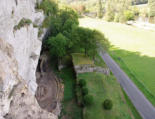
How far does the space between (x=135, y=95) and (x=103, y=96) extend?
6.12 m

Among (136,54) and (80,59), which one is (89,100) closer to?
(80,59)

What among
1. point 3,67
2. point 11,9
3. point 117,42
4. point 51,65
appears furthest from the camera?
point 117,42

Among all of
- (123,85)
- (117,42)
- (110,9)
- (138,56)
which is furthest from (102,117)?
(110,9)

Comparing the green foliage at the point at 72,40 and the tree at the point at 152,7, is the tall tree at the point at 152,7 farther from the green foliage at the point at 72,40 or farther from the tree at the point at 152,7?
the green foliage at the point at 72,40

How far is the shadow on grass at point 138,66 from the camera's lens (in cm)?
2441

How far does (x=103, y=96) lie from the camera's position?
829 inches

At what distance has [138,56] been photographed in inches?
1460

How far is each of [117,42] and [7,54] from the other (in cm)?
4380

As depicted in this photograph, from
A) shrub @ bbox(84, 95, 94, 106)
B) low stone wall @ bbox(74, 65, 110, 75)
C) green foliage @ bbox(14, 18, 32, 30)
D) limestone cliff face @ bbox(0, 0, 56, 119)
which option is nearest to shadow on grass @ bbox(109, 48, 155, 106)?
low stone wall @ bbox(74, 65, 110, 75)

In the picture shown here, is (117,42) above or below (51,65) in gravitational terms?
above

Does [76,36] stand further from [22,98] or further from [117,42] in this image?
[117,42]

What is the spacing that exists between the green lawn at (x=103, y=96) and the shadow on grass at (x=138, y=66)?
16.1 feet

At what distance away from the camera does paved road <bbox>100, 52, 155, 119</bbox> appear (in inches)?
763

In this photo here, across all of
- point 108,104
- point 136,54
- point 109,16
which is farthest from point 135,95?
point 109,16
